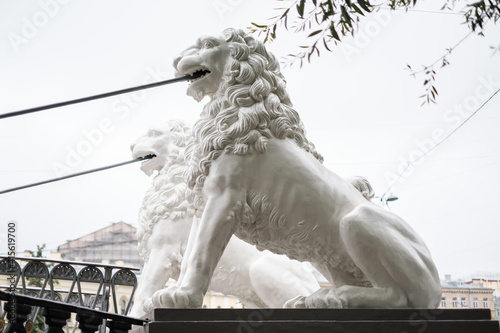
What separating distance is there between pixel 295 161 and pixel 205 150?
36 cm

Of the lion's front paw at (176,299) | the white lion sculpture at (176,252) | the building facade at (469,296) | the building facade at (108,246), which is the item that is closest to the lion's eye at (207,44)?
the lion's front paw at (176,299)

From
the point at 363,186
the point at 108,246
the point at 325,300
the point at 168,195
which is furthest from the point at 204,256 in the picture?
the point at 108,246

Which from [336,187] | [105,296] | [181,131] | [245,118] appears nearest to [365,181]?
[336,187]

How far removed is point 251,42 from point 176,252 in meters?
1.34

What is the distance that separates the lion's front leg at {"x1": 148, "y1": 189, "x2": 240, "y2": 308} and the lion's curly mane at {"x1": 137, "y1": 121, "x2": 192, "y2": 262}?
1.14 metres

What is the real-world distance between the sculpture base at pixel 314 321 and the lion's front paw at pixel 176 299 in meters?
0.07

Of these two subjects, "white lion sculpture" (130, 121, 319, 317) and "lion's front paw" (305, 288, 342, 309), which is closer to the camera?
"lion's front paw" (305, 288, 342, 309)

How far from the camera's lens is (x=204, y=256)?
2033 mm

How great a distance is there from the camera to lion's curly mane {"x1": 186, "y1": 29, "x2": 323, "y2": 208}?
2223mm

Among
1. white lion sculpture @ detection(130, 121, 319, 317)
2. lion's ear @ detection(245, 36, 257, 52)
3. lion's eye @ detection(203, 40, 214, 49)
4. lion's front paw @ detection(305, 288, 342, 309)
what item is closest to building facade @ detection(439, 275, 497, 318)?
white lion sculpture @ detection(130, 121, 319, 317)

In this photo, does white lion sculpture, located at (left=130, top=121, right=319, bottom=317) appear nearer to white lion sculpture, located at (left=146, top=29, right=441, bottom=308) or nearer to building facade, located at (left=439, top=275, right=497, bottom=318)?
white lion sculpture, located at (left=146, top=29, right=441, bottom=308)

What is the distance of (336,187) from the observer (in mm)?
2283

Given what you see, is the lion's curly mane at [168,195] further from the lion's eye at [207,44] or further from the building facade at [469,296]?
the building facade at [469,296]

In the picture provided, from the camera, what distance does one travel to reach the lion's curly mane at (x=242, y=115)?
2.22 metres
